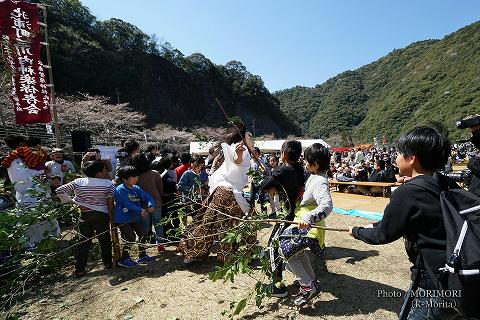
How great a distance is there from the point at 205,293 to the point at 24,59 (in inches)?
345

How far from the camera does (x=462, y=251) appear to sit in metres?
1.37

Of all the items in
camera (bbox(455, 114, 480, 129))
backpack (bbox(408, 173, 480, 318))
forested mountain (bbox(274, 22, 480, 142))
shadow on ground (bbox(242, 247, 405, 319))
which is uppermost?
forested mountain (bbox(274, 22, 480, 142))

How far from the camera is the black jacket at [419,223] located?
61.9 inches

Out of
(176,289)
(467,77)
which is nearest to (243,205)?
(176,289)

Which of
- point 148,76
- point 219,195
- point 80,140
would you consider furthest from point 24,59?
point 148,76

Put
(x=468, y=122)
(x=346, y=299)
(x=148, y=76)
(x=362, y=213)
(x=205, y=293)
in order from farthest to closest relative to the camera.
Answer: (x=148, y=76)
(x=362, y=213)
(x=205, y=293)
(x=346, y=299)
(x=468, y=122)

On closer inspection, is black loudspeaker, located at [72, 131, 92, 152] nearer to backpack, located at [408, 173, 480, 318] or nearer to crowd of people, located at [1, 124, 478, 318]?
crowd of people, located at [1, 124, 478, 318]

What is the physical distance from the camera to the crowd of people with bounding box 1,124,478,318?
5.94 ft

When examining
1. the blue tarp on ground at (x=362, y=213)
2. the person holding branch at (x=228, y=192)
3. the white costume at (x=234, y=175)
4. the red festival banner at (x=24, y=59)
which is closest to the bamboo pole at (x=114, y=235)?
the person holding branch at (x=228, y=192)

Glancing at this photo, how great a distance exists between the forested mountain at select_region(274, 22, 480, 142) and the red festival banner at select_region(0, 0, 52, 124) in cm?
4453

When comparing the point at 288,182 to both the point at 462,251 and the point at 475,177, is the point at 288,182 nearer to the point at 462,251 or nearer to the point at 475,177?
the point at 475,177

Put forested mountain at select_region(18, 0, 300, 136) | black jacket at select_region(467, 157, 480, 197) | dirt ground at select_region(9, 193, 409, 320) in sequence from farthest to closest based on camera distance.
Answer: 1. forested mountain at select_region(18, 0, 300, 136)
2. dirt ground at select_region(9, 193, 409, 320)
3. black jacket at select_region(467, 157, 480, 197)

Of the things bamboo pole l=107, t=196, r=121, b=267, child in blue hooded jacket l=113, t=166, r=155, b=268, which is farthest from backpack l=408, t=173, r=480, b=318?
bamboo pole l=107, t=196, r=121, b=267

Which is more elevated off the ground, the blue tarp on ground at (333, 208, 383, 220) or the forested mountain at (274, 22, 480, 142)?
the forested mountain at (274, 22, 480, 142)
